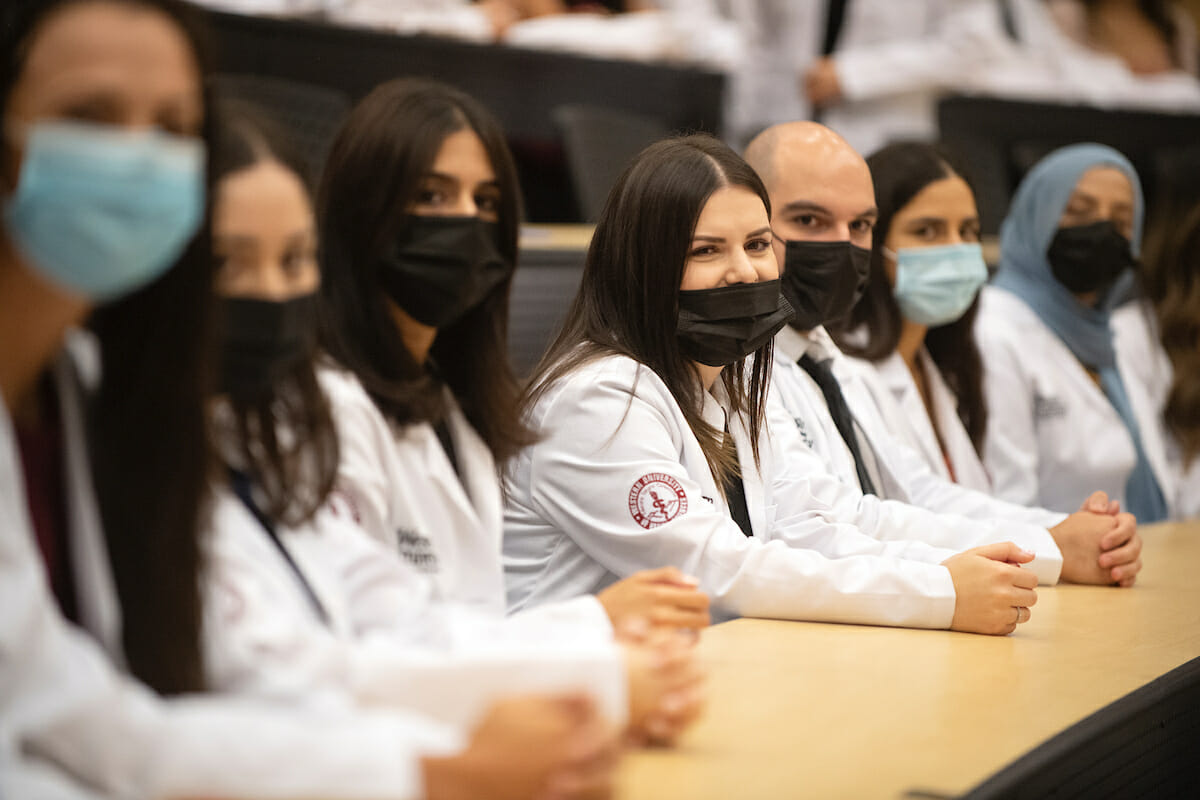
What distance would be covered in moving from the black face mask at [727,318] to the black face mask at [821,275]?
417 mm

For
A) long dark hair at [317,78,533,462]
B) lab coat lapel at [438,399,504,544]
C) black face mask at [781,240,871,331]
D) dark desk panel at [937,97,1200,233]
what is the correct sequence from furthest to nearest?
dark desk panel at [937,97,1200,233] → black face mask at [781,240,871,331] → lab coat lapel at [438,399,504,544] → long dark hair at [317,78,533,462]

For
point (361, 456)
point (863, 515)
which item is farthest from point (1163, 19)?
point (361, 456)

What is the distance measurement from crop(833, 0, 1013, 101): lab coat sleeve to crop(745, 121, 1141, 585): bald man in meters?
2.66

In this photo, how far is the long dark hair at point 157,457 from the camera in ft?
3.95

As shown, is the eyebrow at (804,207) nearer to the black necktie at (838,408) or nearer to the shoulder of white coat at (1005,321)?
the black necktie at (838,408)

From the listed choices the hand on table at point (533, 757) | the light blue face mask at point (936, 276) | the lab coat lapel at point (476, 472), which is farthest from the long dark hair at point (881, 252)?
the hand on table at point (533, 757)

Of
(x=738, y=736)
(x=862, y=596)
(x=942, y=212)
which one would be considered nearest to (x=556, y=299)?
(x=942, y=212)

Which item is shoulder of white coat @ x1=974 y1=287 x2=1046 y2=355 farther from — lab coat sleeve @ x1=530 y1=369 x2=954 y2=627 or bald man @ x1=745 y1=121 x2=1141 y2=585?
lab coat sleeve @ x1=530 y1=369 x2=954 y2=627

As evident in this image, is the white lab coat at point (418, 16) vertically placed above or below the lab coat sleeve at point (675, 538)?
above

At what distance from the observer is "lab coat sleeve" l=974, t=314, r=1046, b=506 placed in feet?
10.9

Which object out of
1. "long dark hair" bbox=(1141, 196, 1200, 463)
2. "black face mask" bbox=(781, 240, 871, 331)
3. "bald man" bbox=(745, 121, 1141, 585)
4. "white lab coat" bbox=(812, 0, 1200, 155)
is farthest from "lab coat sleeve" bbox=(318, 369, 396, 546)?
"white lab coat" bbox=(812, 0, 1200, 155)

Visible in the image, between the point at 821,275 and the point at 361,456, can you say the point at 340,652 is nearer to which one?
the point at 361,456

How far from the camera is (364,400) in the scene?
1.81 meters

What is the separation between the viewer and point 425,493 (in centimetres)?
187
